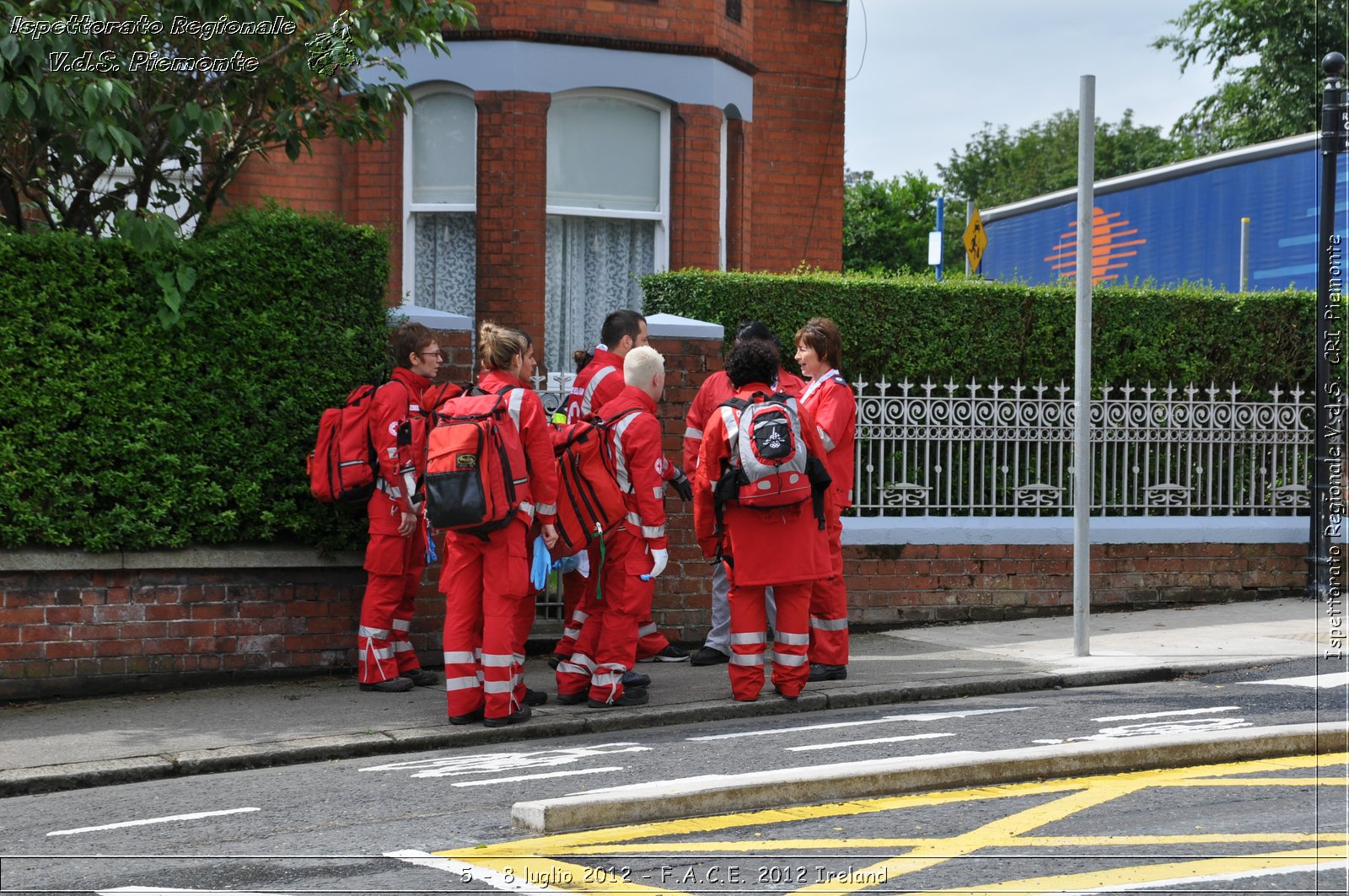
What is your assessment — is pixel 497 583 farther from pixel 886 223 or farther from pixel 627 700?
pixel 886 223

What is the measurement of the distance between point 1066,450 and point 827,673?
12.8 feet

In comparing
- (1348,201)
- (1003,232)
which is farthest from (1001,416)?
(1003,232)

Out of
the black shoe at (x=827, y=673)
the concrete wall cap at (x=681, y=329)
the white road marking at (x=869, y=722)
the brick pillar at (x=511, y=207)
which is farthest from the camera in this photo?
the brick pillar at (x=511, y=207)

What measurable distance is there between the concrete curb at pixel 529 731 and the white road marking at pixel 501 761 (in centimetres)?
37

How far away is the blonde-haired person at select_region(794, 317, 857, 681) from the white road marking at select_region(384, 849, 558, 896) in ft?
13.8

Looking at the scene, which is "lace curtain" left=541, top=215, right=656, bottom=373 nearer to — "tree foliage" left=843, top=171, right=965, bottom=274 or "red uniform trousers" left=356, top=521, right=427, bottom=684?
"red uniform trousers" left=356, top=521, right=427, bottom=684

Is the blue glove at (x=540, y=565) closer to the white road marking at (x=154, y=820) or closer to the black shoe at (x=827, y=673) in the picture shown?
the black shoe at (x=827, y=673)

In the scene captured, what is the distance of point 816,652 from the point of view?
9312mm

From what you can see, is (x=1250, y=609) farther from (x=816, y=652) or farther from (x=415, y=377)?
(x=415, y=377)

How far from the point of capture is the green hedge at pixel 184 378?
8703 millimetres

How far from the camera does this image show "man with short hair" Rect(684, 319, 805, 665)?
980 cm

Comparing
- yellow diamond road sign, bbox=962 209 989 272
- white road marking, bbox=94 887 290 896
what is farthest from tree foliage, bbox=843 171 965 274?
white road marking, bbox=94 887 290 896

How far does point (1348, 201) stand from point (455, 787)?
9.93 m

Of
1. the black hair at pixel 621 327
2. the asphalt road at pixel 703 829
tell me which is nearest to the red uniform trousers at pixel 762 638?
the asphalt road at pixel 703 829
